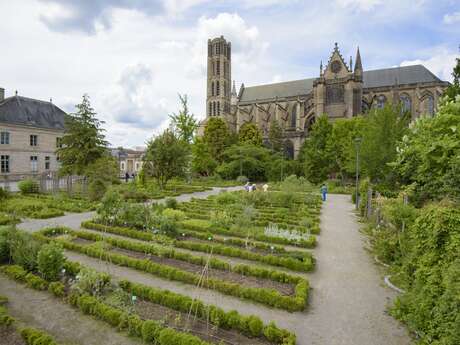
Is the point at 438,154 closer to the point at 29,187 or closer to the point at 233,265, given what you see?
the point at 233,265

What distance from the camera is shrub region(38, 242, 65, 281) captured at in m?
6.70

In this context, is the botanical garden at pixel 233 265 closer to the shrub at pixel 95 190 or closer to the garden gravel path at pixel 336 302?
the garden gravel path at pixel 336 302

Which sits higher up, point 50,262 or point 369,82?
point 369,82

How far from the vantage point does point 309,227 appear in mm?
13250

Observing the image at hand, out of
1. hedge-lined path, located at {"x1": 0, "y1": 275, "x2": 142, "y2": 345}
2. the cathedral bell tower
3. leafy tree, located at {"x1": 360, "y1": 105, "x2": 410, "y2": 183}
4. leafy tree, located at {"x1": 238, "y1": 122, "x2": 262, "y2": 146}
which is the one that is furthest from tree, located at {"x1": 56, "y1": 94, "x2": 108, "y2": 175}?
the cathedral bell tower

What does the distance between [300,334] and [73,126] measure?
26068mm

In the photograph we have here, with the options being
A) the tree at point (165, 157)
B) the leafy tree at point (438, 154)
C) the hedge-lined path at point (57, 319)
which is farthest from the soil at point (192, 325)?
the tree at point (165, 157)

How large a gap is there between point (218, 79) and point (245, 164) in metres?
33.0

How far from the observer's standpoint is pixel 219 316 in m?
5.23

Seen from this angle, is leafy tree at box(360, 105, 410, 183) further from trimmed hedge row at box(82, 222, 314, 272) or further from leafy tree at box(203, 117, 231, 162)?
leafy tree at box(203, 117, 231, 162)

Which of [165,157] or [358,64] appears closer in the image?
[165,157]

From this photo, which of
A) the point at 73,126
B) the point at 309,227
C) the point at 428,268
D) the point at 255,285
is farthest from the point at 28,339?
the point at 73,126

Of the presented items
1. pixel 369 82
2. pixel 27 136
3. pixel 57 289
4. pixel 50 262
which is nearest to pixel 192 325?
pixel 57 289

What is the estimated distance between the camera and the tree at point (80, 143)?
24219 millimetres
